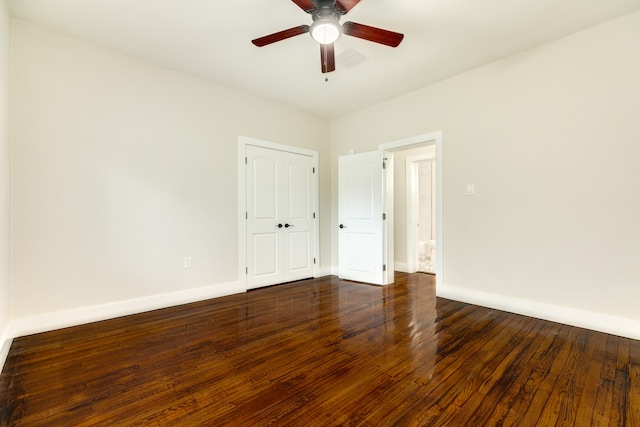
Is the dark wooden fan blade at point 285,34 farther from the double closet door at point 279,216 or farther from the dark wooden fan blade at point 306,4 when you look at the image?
the double closet door at point 279,216

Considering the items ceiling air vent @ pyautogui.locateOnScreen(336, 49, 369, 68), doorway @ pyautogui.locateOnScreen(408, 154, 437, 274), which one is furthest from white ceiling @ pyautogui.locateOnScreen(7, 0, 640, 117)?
doorway @ pyautogui.locateOnScreen(408, 154, 437, 274)

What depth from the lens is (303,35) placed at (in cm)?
281

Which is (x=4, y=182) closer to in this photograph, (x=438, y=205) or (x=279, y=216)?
(x=279, y=216)

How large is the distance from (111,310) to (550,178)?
4756 millimetres

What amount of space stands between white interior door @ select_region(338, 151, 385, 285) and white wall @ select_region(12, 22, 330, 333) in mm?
1773

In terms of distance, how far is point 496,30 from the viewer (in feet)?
9.00

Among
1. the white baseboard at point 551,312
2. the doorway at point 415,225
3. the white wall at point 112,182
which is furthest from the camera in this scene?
the doorway at point 415,225

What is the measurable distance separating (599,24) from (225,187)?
4296mm

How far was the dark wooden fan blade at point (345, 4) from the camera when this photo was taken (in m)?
2.03

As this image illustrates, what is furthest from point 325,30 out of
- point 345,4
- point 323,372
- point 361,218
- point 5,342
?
point 5,342

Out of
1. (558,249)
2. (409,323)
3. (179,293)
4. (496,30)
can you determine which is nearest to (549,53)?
(496,30)

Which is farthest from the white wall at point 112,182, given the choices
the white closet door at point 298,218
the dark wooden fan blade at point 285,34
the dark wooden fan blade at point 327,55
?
the dark wooden fan blade at point 327,55

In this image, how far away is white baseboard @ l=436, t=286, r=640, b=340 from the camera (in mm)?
2562

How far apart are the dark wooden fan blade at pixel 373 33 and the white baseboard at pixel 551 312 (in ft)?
9.55
